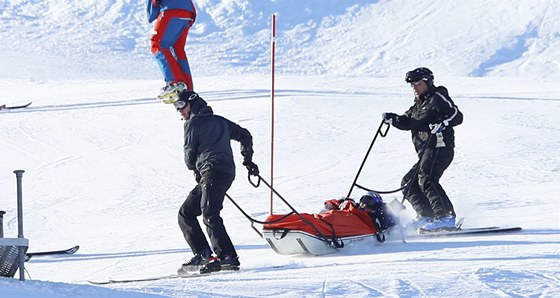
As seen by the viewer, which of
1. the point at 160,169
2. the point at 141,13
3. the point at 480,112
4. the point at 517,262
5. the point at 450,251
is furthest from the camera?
the point at 141,13

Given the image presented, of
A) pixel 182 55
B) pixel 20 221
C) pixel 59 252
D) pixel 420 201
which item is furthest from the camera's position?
pixel 182 55

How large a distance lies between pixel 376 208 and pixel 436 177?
2.42 ft

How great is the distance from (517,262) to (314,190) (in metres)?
5.20

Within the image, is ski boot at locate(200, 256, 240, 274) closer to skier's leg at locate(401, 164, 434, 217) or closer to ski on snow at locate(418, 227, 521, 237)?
ski on snow at locate(418, 227, 521, 237)

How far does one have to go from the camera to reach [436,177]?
970 centimetres

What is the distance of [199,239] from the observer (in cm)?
894

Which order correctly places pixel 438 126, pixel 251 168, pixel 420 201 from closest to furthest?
pixel 251 168 < pixel 438 126 < pixel 420 201

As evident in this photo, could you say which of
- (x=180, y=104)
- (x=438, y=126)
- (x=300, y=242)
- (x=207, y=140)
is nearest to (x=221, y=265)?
(x=300, y=242)

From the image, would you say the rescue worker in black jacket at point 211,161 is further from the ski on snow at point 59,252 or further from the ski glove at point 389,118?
the ski on snow at point 59,252

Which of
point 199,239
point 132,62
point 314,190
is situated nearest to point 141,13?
point 132,62

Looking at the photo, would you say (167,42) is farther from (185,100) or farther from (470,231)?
(470,231)

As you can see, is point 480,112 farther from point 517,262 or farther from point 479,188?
point 517,262

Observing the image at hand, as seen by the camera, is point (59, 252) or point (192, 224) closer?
point (192, 224)

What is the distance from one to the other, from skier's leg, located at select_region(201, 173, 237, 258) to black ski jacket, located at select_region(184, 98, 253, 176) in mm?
64
